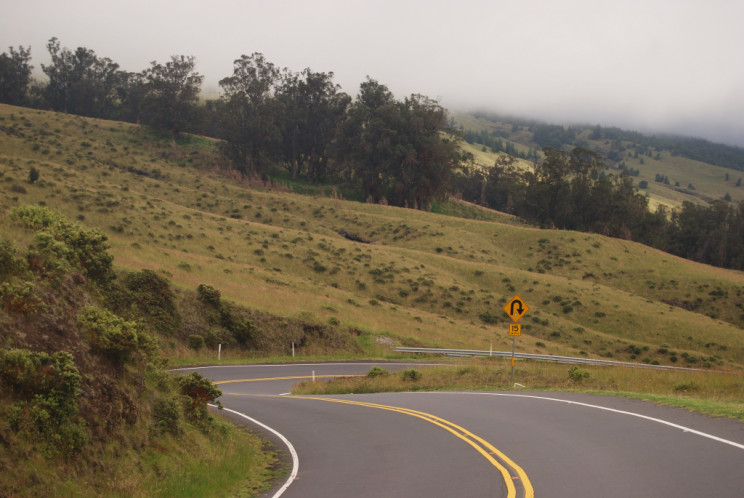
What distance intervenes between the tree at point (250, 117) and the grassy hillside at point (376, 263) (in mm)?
5444

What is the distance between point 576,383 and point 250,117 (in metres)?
85.7

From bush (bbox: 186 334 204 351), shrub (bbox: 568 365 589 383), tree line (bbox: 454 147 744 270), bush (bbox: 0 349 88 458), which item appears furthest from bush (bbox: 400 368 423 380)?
tree line (bbox: 454 147 744 270)

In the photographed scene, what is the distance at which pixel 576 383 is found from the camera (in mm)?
19859

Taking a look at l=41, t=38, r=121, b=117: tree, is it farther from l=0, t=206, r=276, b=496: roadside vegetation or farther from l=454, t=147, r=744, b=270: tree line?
l=0, t=206, r=276, b=496: roadside vegetation

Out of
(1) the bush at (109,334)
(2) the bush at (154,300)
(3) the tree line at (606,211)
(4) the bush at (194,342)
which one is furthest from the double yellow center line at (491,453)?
(3) the tree line at (606,211)

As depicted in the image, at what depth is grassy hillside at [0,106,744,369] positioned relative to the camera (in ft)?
144

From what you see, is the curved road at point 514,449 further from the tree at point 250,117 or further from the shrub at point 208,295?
the tree at point 250,117

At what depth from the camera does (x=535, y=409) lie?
45.8ft

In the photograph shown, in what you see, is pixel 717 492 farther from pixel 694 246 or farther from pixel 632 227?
pixel 694 246

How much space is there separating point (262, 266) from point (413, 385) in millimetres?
31121

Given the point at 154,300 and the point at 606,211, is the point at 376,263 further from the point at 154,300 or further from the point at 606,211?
the point at 606,211

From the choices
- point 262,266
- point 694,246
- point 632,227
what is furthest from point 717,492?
point 694,246

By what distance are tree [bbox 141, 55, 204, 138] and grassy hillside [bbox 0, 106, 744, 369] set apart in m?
10.0

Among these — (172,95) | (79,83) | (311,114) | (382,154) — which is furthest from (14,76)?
(382,154)
